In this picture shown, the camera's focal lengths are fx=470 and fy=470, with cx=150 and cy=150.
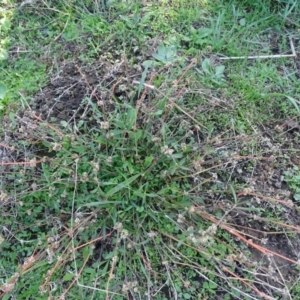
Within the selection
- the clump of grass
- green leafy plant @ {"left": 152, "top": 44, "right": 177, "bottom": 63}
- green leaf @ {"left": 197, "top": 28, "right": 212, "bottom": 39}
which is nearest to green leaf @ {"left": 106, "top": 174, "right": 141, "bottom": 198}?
the clump of grass

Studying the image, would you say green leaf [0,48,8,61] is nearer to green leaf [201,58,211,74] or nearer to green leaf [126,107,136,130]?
green leaf [126,107,136,130]

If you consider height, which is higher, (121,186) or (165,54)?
(165,54)

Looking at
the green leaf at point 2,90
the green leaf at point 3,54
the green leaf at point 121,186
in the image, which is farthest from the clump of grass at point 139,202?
the green leaf at point 3,54

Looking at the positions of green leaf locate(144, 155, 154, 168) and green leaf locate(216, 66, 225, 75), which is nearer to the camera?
green leaf locate(144, 155, 154, 168)

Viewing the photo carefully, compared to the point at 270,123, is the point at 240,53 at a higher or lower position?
higher

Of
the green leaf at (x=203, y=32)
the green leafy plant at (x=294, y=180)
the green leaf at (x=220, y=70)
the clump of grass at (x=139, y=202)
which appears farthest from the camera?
the green leaf at (x=203, y=32)

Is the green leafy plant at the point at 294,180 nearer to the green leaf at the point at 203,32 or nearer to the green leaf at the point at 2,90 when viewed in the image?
the green leaf at the point at 203,32

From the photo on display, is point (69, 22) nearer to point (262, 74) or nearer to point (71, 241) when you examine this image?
point (262, 74)

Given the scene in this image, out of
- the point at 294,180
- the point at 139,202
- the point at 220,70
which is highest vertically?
the point at 220,70

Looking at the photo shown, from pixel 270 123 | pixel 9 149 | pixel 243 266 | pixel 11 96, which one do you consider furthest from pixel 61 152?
pixel 270 123

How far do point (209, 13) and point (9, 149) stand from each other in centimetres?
122

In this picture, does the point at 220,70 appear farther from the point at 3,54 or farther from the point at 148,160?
the point at 3,54

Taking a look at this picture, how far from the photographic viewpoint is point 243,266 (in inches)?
69.4

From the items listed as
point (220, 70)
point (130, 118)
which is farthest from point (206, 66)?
point (130, 118)
